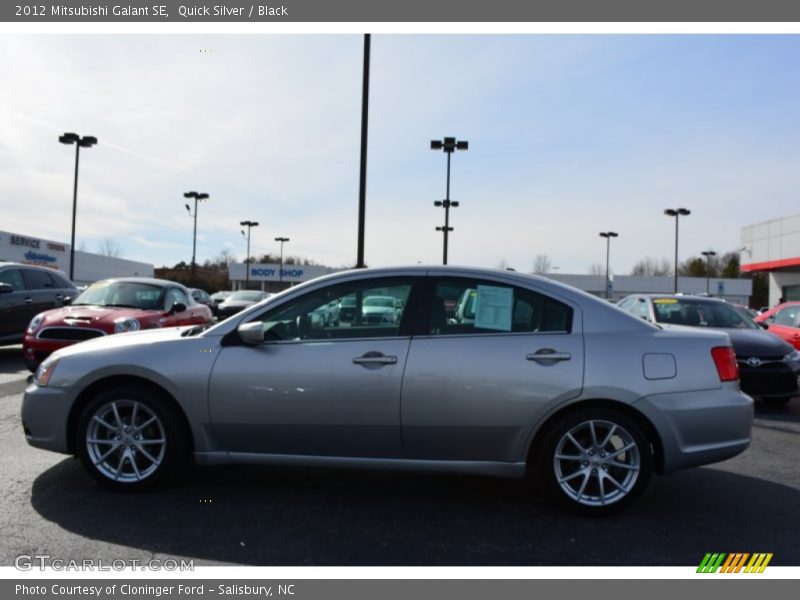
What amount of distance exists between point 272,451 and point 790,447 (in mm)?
5236

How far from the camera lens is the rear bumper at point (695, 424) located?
415 centimetres

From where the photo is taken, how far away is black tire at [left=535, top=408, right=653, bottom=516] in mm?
4172

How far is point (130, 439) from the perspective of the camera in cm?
446

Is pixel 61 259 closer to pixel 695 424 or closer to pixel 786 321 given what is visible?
pixel 786 321

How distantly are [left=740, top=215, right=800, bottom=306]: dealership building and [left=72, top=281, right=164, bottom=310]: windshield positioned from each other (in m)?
39.0

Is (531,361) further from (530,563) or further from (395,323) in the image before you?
(530,563)

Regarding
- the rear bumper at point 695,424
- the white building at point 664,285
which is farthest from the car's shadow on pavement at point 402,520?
the white building at point 664,285

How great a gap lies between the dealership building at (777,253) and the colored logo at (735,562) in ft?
133

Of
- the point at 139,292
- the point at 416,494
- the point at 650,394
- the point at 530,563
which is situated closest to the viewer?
the point at 530,563

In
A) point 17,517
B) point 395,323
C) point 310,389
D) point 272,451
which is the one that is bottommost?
point 17,517

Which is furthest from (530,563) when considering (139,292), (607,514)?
(139,292)

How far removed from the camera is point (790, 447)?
6414 mm

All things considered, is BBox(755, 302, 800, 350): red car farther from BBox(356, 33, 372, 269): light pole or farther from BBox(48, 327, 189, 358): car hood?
BBox(48, 327, 189, 358): car hood

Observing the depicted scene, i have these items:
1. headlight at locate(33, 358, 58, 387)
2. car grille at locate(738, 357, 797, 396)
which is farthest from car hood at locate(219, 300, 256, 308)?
headlight at locate(33, 358, 58, 387)
